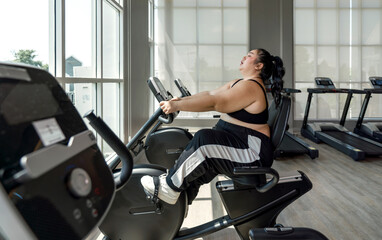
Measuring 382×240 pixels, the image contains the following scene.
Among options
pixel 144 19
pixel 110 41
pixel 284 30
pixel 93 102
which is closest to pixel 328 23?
pixel 284 30

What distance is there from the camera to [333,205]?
9.75ft

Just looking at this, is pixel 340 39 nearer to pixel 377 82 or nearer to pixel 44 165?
pixel 377 82

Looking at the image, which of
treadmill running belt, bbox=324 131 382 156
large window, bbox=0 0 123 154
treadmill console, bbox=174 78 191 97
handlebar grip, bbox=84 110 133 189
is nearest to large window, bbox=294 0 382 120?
treadmill running belt, bbox=324 131 382 156

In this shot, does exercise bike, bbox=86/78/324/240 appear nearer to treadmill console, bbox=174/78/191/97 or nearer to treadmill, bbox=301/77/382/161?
treadmill console, bbox=174/78/191/97

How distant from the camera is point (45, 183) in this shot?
51 centimetres

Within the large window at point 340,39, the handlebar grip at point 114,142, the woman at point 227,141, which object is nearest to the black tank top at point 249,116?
the woman at point 227,141

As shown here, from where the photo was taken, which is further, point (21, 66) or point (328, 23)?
point (328, 23)

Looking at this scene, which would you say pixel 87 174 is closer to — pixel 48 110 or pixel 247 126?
pixel 48 110

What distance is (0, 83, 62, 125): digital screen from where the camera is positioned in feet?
1.71

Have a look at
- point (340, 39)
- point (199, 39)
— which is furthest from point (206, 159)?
point (340, 39)

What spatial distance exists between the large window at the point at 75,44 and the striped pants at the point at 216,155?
101 centimetres

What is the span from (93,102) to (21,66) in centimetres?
256

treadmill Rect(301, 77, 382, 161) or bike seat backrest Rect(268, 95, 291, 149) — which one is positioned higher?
bike seat backrest Rect(268, 95, 291, 149)

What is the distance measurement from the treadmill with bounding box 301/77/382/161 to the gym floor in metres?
0.32
